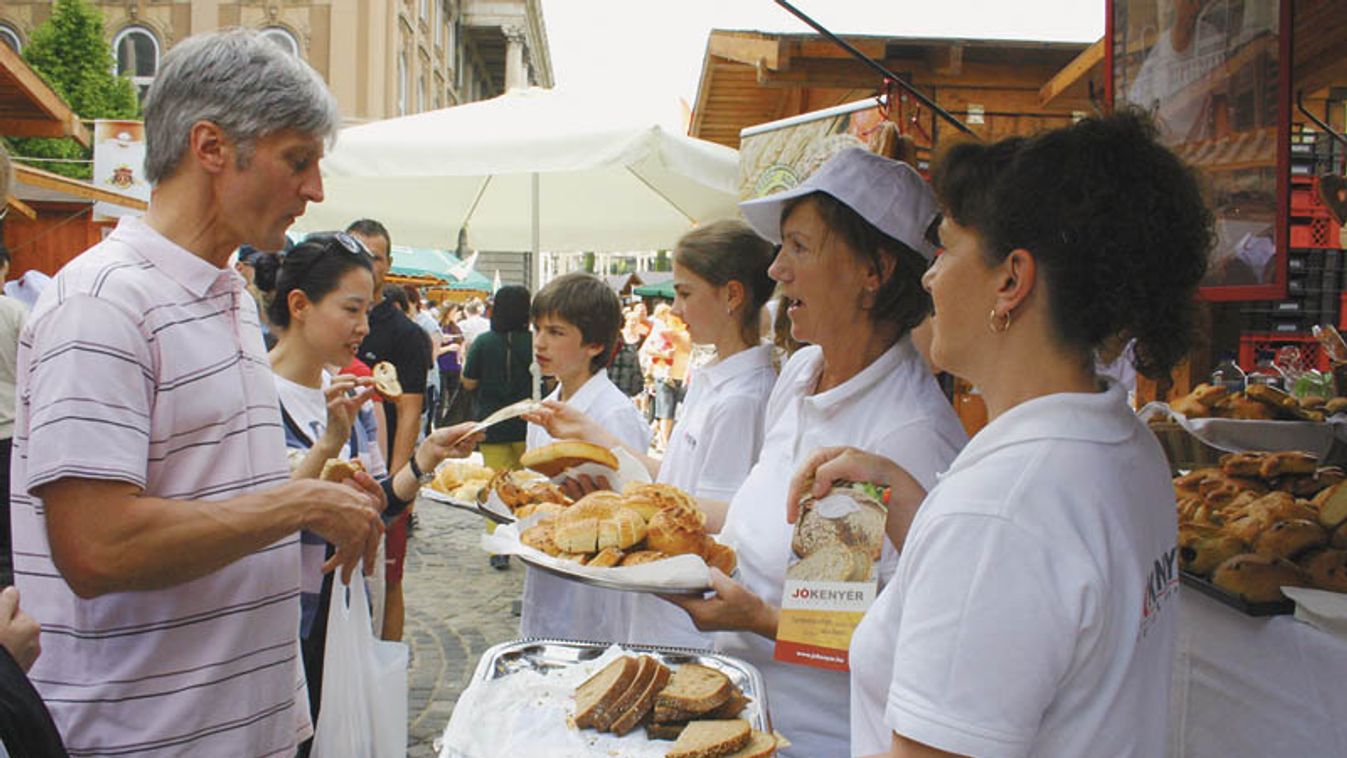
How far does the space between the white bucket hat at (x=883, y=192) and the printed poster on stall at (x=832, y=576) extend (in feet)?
2.41

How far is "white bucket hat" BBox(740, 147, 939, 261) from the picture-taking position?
216cm

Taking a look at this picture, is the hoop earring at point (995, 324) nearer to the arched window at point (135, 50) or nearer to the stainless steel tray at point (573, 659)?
the stainless steel tray at point (573, 659)

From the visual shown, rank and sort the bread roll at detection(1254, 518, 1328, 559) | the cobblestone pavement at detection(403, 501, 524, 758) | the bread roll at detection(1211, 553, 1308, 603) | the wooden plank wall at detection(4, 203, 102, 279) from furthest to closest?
the wooden plank wall at detection(4, 203, 102, 279), the cobblestone pavement at detection(403, 501, 524, 758), the bread roll at detection(1254, 518, 1328, 559), the bread roll at detection(1211, 553, 1308, 603)

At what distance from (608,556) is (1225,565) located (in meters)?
1.57

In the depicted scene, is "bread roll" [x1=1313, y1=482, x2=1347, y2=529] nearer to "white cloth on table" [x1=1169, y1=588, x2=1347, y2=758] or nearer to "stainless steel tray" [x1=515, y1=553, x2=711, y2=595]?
"white cloth on table" [x1=1169, y1=588, x2=1347, y2=758]

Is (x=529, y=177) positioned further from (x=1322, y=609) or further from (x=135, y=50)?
(x=135, y=50)

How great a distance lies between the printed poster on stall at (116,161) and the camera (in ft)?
48.5

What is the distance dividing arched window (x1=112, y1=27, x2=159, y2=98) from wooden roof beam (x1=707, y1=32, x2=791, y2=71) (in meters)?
31.9

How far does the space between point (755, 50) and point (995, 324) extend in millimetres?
4751

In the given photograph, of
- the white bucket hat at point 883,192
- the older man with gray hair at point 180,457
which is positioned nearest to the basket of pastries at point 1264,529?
the white bucket hat at point 883,192

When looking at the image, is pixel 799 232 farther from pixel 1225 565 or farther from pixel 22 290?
pixel 22 290

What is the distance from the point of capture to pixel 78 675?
1751 mm

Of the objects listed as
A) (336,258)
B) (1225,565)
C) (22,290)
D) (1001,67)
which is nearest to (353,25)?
(22,290)

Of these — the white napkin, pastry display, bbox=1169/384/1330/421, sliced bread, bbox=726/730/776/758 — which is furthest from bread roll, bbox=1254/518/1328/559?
sliced bread, bbox=726/730/776/758
